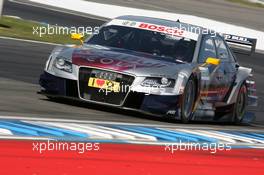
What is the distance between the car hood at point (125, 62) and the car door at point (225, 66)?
4.66 ft

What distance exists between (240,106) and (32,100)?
3.70m

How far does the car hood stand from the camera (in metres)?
11.4

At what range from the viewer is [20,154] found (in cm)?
740

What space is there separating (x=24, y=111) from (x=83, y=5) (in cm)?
2792

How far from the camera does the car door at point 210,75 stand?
41.5 feet

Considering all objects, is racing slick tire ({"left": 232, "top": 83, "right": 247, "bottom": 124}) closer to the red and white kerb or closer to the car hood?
the red and white kerb

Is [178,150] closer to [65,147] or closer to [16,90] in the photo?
[65,147]

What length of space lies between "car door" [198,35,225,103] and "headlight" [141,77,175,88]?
1055mm

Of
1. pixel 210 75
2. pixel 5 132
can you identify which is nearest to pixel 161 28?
pixel 210 75

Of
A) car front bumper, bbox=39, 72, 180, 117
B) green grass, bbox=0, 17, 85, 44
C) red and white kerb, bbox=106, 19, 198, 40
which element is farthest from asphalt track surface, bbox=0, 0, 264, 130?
green grass, bbox=0, 17, 85, 44

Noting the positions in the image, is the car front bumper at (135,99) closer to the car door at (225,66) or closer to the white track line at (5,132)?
the car door at (225,66)

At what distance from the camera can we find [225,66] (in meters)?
13.5

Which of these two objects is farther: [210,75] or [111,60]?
[210,75]

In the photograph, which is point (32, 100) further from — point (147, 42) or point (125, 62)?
point (147, 42)
